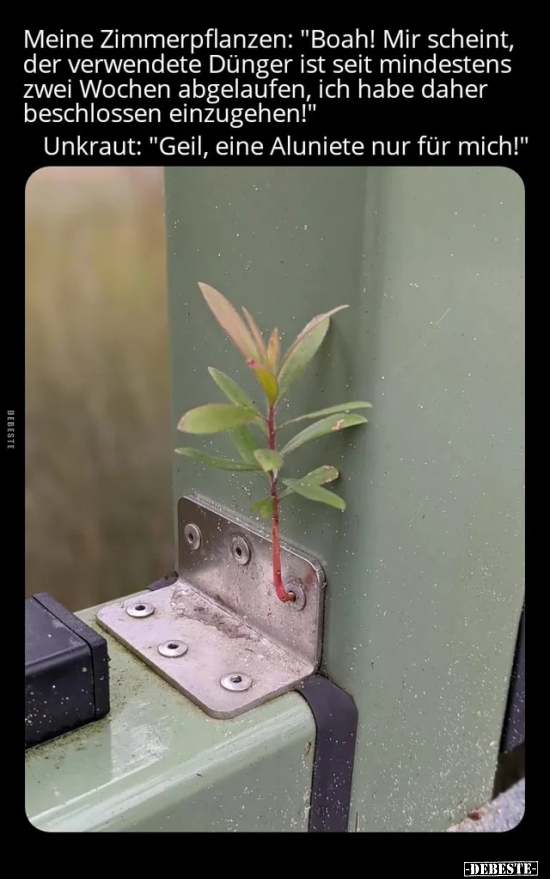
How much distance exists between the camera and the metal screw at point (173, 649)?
2.12 feet

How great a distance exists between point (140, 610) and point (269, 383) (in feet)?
1.10

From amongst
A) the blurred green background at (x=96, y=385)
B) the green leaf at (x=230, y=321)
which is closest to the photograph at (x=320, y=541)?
the green leaf at (x=230, y=321)

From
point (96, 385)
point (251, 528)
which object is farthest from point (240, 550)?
point (96, 385)

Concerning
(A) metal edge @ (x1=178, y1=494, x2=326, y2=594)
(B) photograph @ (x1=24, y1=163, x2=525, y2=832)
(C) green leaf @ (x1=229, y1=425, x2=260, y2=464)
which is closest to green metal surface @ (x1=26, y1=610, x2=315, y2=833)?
(B) photograph @ (x1=24, y1=163, x2=525, y2=832)

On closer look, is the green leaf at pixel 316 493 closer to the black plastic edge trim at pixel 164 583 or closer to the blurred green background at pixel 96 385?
the black plastic edge trim at pixel 164 583

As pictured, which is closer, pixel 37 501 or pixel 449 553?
pixel 449 553

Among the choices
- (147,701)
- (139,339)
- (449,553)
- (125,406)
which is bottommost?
(147,701)

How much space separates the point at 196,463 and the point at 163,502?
683 millimetres

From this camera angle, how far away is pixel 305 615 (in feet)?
2.09

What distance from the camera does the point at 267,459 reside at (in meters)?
0.50

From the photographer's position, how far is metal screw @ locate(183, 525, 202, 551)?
73 centimetres

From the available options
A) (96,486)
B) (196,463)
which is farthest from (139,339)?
(196,463)

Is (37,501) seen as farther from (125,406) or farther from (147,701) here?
(147,701)

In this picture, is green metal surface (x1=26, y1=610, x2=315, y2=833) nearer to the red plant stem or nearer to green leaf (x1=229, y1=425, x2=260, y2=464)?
the red plant stem
